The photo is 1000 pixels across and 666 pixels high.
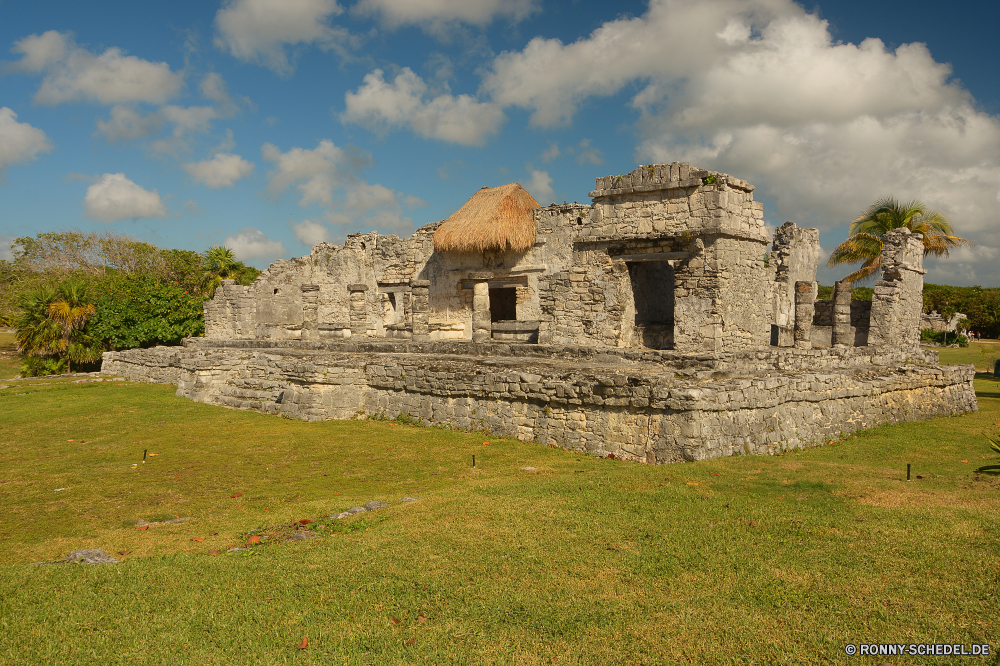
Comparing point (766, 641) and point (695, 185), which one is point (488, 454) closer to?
point (766, 641)

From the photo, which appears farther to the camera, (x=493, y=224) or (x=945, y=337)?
(x=945, y=337)

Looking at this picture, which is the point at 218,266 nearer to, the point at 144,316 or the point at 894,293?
the point at 144,316

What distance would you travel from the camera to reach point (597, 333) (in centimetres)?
1324

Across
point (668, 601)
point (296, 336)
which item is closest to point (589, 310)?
point (668, 601)

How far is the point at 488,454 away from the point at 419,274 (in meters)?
11.9

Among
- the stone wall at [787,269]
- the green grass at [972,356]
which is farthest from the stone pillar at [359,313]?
the green grass at [972,356]

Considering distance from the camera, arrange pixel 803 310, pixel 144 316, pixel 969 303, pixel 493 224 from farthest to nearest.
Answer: pixel 969 303 < pixel 144 316 < pixel 493 224 < pixel 803 310

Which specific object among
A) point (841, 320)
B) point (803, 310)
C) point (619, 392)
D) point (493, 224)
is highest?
point (493, 224)

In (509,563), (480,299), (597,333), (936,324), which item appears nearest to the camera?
(509,563)

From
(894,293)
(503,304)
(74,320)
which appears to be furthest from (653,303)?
(74,320)

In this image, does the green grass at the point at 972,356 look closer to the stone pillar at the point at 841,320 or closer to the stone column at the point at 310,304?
the stone pillar at the point at 841,320

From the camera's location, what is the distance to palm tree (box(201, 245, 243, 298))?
2877 centimetres

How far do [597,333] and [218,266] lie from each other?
22593 mm

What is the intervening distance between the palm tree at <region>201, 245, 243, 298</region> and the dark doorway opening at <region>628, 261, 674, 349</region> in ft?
68.5
